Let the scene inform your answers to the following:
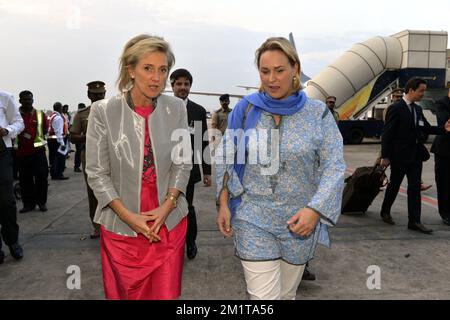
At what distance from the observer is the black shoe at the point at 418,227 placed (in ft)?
15.6

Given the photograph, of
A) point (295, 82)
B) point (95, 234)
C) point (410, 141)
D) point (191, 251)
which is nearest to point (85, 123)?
point (95, 234)

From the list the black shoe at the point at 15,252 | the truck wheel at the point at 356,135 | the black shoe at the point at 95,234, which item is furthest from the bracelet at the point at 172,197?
the truck wheel at the point at 356,135

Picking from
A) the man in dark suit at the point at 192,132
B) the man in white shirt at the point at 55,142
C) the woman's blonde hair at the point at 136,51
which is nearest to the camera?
the woman's blonde hair at the point at 136,51

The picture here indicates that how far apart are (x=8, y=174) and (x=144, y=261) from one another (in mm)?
2634

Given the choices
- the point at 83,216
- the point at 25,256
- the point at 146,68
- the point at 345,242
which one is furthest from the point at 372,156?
the point at 146,68

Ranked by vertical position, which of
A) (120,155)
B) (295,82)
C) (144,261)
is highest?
(295,82)

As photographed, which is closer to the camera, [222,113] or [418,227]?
[418,227]

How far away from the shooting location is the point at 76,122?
15.0 feet

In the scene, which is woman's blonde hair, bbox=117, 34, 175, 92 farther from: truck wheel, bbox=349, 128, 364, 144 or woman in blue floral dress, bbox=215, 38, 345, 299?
truck wheel, bbox=349, 128, 364, 144

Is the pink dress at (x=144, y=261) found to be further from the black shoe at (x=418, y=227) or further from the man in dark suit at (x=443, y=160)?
the man in dark suit at (x=443, y=160)

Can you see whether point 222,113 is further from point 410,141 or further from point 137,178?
point 137,178

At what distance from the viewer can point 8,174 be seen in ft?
12.6
